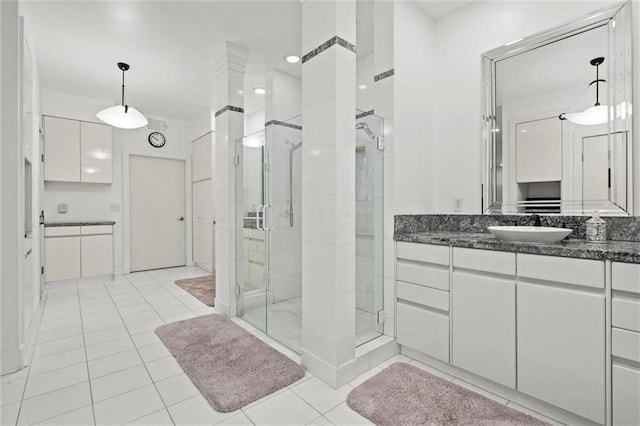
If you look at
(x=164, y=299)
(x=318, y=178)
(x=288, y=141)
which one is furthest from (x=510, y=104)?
(x=164, y=299)

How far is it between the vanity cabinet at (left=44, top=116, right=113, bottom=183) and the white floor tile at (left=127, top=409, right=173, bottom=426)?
13.8 ft

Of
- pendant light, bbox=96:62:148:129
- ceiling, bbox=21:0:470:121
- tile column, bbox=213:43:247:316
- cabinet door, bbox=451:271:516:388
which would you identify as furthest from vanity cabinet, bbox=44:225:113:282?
cabinet door, bbox=451:271:516:388

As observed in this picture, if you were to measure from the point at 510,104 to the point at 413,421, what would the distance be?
2271 mm

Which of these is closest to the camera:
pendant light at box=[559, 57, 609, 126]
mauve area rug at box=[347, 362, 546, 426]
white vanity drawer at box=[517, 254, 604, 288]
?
white vanity drawer at box=[517, 254, 604, 288]

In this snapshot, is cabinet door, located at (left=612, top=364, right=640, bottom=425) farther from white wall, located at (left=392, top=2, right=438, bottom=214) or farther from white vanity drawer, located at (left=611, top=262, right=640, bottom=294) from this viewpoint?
white wall, located at (left=392, top=2, right=438, bottom=214)

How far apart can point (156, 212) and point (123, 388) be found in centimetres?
428

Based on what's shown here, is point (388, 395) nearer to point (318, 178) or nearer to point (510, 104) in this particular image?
point (318, 178)

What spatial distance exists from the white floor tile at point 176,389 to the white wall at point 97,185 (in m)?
3.94

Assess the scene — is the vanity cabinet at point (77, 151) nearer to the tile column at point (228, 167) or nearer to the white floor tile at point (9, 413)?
the tile column at point (228, 167)

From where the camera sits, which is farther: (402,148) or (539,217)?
(402,148)

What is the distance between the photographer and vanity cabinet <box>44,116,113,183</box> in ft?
14.1

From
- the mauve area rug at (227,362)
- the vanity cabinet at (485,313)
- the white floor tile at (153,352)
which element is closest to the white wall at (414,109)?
the vanity cabinet at (485,313)

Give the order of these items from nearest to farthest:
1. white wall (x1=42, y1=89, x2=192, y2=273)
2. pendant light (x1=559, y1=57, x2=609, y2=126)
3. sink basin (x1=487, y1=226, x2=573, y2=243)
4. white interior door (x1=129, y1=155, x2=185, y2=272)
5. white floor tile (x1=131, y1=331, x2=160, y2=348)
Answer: sink basin (x1=487, y1=226, x2=573, y2=243)
pendant light (x1=559, y1=57, x2=609, y2=126)
white floor tile (x1=131, y1=331, x2=160, y2=348)
white wall (x1=42, y1=89, x2=192, y2=273)
white interior door (x1=129, y1=155, x2=185, y2=272)

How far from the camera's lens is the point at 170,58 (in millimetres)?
3439
